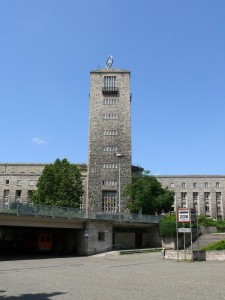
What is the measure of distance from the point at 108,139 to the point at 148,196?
19111 mm

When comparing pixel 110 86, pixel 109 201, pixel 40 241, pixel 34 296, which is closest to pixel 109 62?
pixel 110 86

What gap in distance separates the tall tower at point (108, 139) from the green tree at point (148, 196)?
27.5ft

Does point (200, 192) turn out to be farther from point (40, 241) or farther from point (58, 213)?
point (58, 213)

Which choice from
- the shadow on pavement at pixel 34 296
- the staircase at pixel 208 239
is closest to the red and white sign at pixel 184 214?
the staircase at pixel 208 239

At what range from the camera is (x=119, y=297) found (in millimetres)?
12547

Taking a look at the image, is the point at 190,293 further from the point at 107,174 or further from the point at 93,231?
the point at 107,174

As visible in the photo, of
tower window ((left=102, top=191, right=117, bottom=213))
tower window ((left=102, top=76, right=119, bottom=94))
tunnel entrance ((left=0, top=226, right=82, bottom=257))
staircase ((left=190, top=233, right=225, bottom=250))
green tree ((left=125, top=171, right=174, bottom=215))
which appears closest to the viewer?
staircase ((left=190, top=233, right=225, bottom=250))

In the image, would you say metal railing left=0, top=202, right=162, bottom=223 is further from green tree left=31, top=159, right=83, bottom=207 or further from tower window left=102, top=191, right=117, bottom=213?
tower window left=102, top=191, right=117, bottom=213

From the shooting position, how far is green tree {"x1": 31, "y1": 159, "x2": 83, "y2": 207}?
196ft

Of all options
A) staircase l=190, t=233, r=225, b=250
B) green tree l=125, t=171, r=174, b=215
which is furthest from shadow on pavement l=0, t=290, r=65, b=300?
green tree l=125, t=171, r=174, b=215

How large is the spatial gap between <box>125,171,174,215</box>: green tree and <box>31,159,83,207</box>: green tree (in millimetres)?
9020

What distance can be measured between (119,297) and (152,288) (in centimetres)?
248

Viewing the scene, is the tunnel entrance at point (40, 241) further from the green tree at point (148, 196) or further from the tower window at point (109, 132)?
the tower window at point (109, 132)

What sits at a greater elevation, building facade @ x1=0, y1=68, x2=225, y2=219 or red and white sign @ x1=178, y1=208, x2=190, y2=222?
building facade @ x1=0, y1=68, x2=225, y2=219
